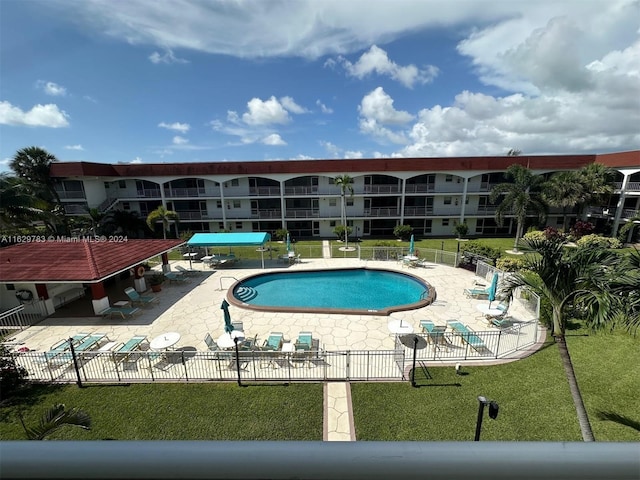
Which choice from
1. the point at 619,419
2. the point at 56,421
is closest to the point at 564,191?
the point at 619,419

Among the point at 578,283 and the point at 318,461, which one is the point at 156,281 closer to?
the point at 578,283

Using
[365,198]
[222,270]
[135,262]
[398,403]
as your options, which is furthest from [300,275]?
[365,198]

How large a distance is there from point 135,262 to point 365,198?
26.0m

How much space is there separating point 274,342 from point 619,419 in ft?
37.1

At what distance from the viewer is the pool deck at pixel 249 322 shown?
13672 millimetres

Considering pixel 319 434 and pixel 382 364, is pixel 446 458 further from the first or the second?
pixel 382 364

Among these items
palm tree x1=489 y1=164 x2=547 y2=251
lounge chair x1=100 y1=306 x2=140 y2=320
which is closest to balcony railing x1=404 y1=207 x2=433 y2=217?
palm tree x1=489 y1=164 x2=547 y2=251

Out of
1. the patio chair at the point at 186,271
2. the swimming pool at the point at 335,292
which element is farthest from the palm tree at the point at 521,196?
the patio chair at the point at 186,271

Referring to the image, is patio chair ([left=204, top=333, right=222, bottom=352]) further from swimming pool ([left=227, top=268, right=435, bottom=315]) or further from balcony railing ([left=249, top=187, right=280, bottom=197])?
balcony railing ([left=249, top=187, right=280, bottom=197])

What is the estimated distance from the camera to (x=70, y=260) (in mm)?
16906

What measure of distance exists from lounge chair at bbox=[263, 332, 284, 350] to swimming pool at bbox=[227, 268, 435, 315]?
122 inches

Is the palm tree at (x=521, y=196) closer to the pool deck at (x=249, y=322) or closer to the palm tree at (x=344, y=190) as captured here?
the pool deck at (x=249, y=322)

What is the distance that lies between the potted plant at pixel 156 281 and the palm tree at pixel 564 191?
111ft

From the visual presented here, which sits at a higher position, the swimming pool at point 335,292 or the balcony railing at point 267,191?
the balcony railing at point 267,191
